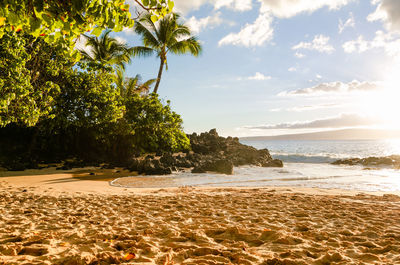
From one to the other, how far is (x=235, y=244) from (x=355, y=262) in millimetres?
1347

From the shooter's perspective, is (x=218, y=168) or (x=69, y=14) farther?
(x=218, y=168)

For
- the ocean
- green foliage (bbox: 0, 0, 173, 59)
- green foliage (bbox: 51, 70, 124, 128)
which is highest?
green foliage (bbox: 51, 70, 124, 128)

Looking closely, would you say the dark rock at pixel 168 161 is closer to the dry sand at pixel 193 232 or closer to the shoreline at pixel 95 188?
the shoreline at pixel 95 188

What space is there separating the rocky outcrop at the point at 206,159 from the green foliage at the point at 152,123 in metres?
1.09

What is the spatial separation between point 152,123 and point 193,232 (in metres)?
14.8

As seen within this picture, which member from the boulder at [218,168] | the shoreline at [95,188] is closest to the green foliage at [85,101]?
the shoreline at [95,188]

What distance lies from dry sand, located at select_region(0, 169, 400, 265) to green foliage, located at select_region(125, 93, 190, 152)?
475 inches

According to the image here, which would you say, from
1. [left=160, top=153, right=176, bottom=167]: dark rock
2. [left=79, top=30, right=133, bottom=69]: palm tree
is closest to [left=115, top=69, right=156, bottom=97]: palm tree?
[left=79, top=30, right=133, bottom=69]: palm tree

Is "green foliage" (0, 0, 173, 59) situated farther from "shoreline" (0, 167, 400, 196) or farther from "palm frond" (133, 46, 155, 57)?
"palm frond" (133, 46, 155, 57)

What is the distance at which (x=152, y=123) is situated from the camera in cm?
1795

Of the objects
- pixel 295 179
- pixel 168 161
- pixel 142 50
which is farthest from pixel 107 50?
pixel 295 179

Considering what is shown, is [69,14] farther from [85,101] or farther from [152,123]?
[152,123]

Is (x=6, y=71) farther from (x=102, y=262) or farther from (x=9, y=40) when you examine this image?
(x=102, y=262)

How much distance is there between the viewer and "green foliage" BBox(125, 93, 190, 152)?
1802 centimetres
